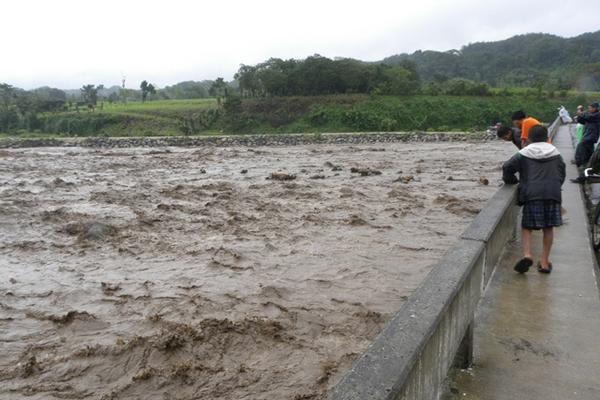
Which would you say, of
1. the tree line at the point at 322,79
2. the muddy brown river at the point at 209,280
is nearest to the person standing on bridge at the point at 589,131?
the muddy brown river at the point at 209,280

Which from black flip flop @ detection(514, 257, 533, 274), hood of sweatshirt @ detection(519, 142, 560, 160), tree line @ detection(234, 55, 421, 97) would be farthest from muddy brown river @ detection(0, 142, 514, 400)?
tree line @ detection(234, 55, 421, 97)

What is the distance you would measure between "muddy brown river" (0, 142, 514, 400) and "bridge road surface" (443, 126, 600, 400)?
1.46 meters

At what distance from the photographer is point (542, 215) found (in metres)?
5.41

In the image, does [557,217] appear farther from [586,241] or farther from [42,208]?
[42,208]

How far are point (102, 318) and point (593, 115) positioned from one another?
10.4 m

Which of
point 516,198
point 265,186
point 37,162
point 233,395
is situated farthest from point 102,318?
point 37,162

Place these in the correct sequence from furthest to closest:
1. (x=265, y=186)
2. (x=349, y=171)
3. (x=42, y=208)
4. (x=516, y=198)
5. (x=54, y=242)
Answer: (x=349, y=171) < (x=265, y=186) < (x=42, y=208) < (x=54, y=242) < (x=516, y=198)

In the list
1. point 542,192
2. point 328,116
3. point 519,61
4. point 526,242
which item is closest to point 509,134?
point 542,192

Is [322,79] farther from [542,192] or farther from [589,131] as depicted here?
[542,192]

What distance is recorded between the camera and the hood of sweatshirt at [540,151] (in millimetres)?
5355

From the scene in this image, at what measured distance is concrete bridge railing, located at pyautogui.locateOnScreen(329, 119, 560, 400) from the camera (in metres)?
2.25

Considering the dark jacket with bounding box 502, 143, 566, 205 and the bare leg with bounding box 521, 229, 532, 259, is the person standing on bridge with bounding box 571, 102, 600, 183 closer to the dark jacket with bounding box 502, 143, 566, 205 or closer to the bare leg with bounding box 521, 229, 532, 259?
the dark jacket with bounding box 502, 143, 566, 205

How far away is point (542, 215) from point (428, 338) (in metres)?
3.50

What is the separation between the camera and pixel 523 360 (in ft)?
11.9
